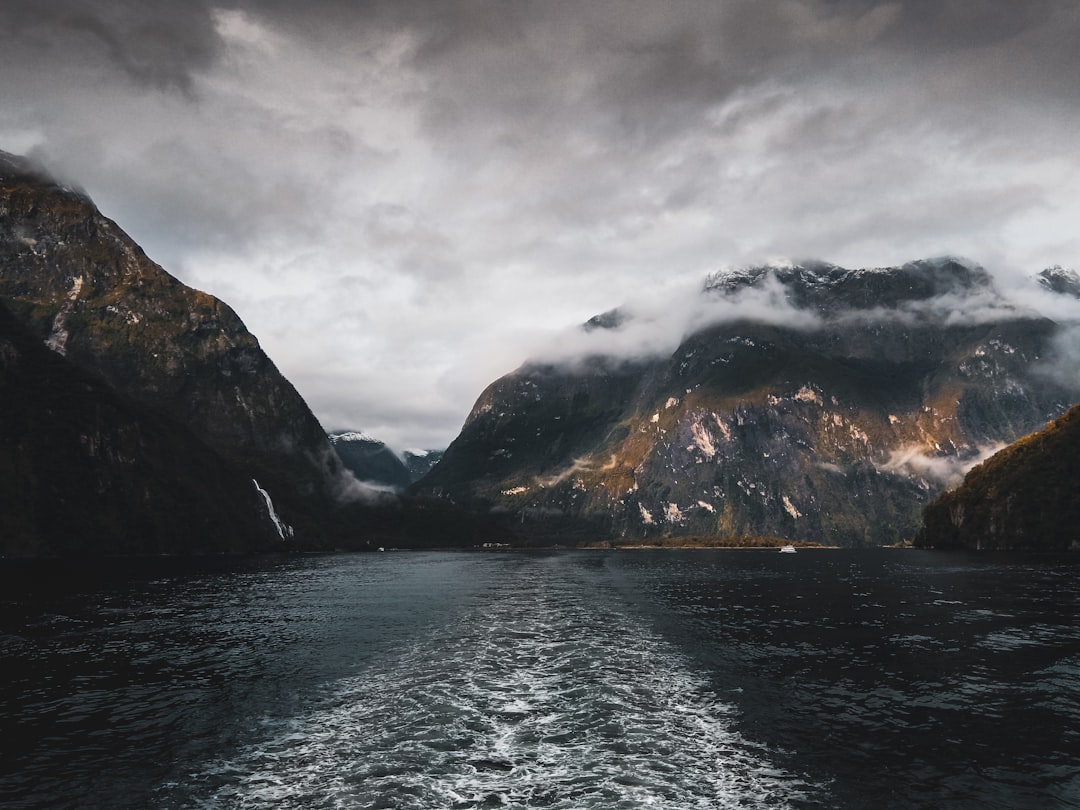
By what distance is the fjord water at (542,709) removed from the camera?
27969mm

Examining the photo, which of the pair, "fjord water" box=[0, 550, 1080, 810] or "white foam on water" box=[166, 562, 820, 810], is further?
"fjord water" box=[0, 550, 1080, 810]

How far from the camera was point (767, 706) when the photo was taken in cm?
4088

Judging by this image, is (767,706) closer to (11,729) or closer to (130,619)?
(11,729)

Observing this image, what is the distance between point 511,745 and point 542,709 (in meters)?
6.64

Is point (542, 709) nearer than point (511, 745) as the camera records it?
No

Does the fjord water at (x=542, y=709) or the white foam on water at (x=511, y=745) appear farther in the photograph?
the fjord water at (x=542, y=709)

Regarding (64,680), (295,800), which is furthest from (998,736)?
(64,680)

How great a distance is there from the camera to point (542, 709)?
39.5 meters

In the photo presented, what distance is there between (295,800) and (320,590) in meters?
108

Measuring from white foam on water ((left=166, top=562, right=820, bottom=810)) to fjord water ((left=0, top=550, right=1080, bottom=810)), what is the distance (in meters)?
0.18

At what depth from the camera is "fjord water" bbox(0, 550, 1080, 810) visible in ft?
91.8

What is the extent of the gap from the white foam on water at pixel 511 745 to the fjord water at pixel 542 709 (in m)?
0.18

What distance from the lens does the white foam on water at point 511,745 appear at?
27.0 metres

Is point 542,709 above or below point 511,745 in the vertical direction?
below
